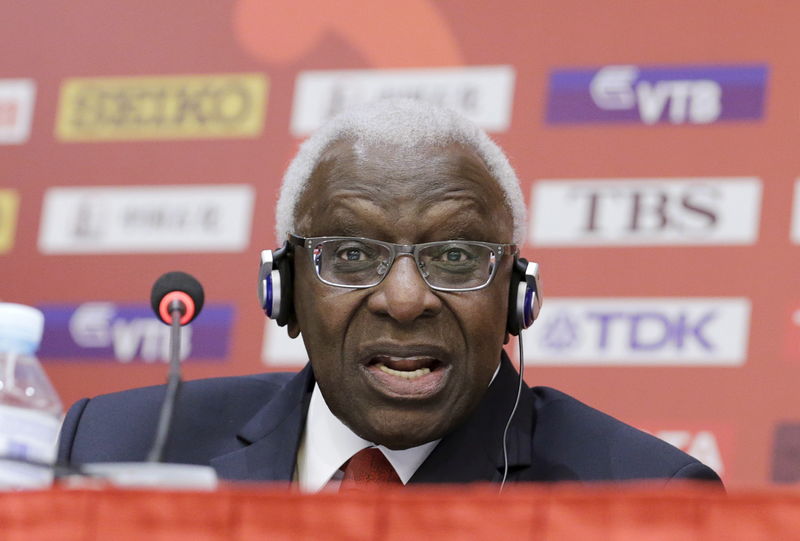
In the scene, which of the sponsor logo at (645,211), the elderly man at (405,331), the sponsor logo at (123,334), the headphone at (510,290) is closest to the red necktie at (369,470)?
the elderly man at (405,331)

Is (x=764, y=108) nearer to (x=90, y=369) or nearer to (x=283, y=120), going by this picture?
(x=283, y=120)

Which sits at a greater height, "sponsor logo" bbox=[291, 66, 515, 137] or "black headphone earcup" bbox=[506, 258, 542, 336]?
"sponsor logo" bbox=[291, 66, 515, 137]

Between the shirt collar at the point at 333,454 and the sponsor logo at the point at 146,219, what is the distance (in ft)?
3.71

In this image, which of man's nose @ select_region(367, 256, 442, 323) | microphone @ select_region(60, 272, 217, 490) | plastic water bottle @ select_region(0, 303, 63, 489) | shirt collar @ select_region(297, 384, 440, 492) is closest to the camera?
microphone @ select_region(60, 272, 217, 490)

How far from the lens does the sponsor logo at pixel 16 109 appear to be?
3.01 m

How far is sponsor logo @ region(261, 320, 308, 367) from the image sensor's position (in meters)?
2.72

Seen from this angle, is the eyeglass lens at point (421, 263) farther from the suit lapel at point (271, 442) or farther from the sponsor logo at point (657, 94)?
the sponsor logo at point (657, 94)

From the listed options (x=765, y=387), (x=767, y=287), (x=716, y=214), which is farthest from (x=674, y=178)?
(x=765, y=387)

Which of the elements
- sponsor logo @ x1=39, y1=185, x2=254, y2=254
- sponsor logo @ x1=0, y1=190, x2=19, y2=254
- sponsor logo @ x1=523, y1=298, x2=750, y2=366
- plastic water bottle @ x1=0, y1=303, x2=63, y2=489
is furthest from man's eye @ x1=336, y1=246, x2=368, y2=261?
sponsor logo @ x1=0, y1=190, x2=19, y2=254

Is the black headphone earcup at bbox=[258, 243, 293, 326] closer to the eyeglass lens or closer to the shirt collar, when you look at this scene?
the eyeglass lens

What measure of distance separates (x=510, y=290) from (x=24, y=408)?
0.69m

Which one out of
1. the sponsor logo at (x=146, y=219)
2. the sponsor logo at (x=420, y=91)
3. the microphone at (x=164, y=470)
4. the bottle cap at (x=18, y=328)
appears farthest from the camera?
the sponsor logo at (x=146, y=219)

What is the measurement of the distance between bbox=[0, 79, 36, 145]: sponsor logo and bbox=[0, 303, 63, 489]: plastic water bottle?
5.62 ft

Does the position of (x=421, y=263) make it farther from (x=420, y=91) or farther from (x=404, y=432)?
(x=420, y=91)
